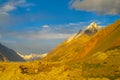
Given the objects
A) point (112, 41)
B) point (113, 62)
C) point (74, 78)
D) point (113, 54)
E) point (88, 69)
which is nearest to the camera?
point (74, 78)

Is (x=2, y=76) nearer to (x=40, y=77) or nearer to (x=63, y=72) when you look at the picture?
(x=40, y=77)

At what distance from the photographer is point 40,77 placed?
354ft

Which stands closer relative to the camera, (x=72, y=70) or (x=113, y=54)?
(x=72, y=70)

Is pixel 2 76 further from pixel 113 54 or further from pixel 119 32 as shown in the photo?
pixel 119 32

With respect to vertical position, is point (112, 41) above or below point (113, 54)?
above

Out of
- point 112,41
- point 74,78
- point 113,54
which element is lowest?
point 74,78

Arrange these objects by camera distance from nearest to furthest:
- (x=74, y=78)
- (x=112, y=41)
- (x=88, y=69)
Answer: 1. (x=74, y=78)
2. (x=88, y=69)
3. (x=112, y=41)

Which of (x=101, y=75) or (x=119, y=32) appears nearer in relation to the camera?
(x=101, y=75)

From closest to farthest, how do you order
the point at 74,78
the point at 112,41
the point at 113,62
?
1. the point at 74,78
2. the point at 113,62
3. the point at 112,41

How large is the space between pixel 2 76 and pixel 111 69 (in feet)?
138

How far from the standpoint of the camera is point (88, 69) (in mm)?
105625

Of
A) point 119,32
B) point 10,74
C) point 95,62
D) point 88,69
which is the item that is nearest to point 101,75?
point 88,69

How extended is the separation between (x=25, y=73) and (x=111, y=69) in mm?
30852

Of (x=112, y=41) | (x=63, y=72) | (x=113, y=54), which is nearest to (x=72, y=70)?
(x=63, y=72)
